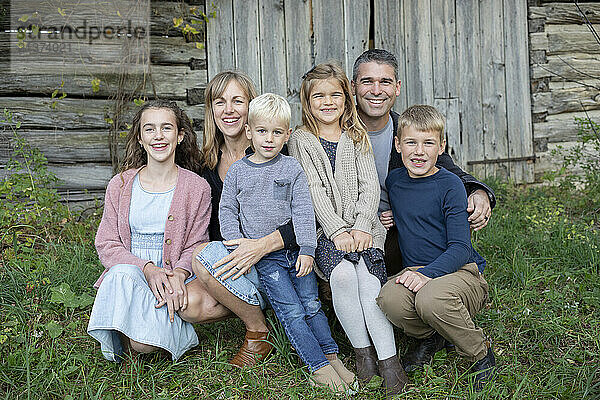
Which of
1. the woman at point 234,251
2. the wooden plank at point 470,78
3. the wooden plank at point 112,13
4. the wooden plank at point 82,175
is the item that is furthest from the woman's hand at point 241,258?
the wooden plank at point 470,78

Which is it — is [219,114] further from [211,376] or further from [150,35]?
[150,35]

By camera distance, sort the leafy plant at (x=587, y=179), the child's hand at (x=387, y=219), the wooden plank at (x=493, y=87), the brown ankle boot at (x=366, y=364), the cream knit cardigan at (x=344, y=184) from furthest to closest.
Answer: the wooden plank at (x=493, y=87)
the leafy plant at (x=587, y=179)
the child's hand at (x=387, y=219)
the cream knit cardigan at (x=344, y=184)
the brown ankle boot at (x=366, y=364)

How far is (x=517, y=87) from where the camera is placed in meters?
6.03

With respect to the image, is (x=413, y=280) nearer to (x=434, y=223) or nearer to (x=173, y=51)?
(x=434, y=223)

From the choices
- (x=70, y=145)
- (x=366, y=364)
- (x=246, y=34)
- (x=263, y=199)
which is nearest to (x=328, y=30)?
(x=246, y=34)

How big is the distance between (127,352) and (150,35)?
304 centimetres

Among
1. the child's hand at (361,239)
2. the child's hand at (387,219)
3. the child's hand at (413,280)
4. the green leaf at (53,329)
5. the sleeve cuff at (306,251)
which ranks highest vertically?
the child's hand at (387,219)

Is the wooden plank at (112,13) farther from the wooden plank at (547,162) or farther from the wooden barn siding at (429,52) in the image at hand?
the wooden plank at (547,162)

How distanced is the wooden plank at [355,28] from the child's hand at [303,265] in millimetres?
3100

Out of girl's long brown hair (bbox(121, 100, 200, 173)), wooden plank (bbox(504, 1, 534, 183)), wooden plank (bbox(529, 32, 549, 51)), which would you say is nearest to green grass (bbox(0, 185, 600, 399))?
girl's long brown hair (bbox(121, 100, 200, 173))

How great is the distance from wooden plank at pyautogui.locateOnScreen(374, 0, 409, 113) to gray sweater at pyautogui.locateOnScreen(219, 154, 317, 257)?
2.95 meters

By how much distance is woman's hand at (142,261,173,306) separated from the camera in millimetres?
2717

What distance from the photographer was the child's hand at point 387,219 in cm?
309

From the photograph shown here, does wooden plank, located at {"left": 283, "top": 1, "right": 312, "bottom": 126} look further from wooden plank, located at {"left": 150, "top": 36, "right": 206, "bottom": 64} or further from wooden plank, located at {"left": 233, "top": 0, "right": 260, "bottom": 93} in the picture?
wooden plank, located at {"left": 150, "top": 36, "right": 206, "bottom": 64}
